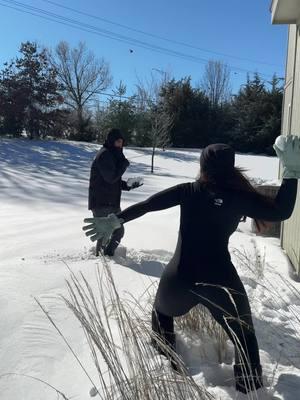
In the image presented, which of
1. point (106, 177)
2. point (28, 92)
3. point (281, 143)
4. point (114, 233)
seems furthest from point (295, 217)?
point (28, 92)

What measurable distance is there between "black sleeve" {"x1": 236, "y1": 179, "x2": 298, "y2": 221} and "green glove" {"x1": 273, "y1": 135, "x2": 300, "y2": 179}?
0.05 m

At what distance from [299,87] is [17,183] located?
8.91 meters

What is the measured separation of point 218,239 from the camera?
2.32 metres

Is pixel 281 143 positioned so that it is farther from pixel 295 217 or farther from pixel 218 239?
pixel 295 217

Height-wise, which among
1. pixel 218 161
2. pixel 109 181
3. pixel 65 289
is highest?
pixel 218 161

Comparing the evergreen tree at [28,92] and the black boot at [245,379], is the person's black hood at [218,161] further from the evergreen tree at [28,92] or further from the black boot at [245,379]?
the evergreen tree at [28,92]

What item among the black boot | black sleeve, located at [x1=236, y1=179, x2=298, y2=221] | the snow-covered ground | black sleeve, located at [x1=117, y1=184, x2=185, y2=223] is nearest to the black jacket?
the snow-covered ground

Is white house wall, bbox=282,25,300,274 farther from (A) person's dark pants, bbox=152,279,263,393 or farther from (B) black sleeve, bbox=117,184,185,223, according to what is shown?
(B) black sleeve, bbox=117,184,185,223

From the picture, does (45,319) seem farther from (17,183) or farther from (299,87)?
(17,183)

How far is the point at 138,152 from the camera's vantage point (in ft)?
75.0

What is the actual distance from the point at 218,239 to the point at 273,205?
0.34 m

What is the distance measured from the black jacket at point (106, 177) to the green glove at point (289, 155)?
249 centimetres

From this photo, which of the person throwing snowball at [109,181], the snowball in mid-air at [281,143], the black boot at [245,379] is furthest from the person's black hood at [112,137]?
the black boot at [245,379]

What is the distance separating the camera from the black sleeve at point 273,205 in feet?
7.37
